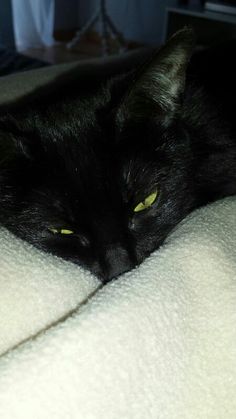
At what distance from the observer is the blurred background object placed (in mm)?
4113

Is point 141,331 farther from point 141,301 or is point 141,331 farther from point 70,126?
point 70,126

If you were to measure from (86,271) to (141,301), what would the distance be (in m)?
0.24

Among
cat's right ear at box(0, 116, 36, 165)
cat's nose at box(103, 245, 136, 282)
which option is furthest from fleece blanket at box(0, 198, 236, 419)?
cat's right ear at box(0, 116, 36, 165)

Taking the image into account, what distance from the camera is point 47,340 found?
73cm

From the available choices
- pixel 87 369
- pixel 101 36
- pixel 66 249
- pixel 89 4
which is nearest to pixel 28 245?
pixel 66 249

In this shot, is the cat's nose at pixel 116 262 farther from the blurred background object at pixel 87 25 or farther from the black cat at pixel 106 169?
the blurred background object at pixel 87 25

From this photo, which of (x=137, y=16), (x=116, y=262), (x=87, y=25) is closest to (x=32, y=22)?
(x=87, y=25)

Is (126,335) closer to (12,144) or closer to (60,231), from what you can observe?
(60,231)

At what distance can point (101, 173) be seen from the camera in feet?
3.34

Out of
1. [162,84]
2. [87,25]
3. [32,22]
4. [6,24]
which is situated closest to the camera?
[162,84]

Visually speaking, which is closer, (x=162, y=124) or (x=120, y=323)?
(x=120, y=323)

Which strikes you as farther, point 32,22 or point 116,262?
point 32,22

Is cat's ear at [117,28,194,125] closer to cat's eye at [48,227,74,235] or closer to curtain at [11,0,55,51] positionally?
cat's eye at [48,227,74,235]

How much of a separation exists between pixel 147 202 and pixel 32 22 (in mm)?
4439
